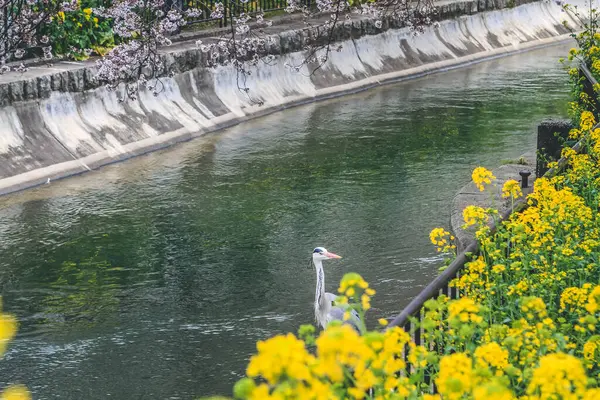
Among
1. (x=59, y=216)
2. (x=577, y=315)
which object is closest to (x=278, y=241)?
(x=59, y=216)

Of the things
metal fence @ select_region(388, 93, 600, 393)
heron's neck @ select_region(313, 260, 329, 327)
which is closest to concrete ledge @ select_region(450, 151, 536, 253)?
heron's neck @ select_region(313, 260, 329, 327)

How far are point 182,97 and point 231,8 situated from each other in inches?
104

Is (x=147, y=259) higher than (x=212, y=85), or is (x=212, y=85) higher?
(x=212, y=85)

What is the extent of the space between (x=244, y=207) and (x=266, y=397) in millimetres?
10795

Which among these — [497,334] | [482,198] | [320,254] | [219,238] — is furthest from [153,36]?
[497,334]

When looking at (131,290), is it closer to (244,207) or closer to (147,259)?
(147,259)

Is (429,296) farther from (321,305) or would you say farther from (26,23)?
(26,23)

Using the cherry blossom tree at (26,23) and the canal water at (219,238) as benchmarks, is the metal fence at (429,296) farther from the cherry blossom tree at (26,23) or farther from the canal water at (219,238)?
the cherry blossom tree at (26,23)

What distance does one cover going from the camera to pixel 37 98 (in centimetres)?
1557

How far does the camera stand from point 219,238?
12266 mm

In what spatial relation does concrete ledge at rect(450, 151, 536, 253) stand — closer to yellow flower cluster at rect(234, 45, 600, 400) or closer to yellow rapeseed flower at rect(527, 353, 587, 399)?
yellow flower cluster at rect(234, 45, 600, 400)

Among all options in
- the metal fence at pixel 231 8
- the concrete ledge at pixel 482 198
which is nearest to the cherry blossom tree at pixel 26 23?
the metal fence at pixel 231 8

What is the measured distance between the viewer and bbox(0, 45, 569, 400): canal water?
9.10 meters

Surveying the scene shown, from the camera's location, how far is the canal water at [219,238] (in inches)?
358
